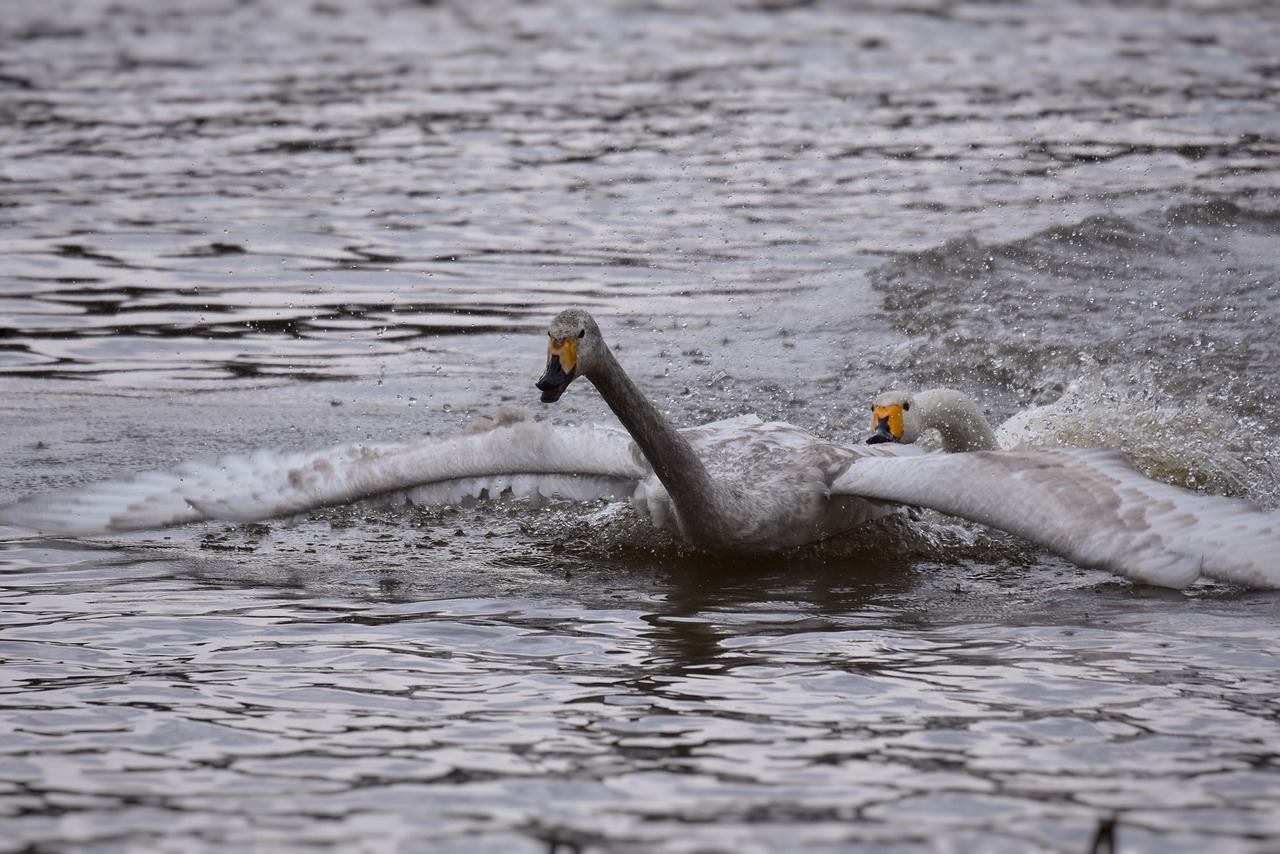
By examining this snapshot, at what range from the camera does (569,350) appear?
769 centimetres

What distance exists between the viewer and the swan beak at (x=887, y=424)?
388 inches

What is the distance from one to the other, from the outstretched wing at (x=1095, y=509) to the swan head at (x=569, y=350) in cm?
168

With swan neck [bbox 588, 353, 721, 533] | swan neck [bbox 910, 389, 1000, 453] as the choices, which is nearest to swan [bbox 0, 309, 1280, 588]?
swan neck [bbox 588, 353, 721, 533]

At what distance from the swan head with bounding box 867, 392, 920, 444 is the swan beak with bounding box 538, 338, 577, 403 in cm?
264

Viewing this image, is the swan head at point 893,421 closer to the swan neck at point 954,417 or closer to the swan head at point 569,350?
the swan neck at point 954,417

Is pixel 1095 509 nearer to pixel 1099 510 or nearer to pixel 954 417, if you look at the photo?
pixel 1099 510

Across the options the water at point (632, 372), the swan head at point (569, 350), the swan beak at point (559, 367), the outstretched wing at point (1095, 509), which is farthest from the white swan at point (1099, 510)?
the swan beak at point (559, 367)

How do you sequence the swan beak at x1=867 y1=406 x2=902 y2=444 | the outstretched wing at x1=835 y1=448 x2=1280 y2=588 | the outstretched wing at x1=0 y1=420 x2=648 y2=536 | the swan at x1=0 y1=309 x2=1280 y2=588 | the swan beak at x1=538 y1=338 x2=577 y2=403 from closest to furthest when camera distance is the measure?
the swan beak at x1=538 y1=338 x2=577 y2=403
the outstretched wing at x1=835 y1=448 x2=1280 y2=588
the swan at x1=0 y1=309 x2=1280 y2=588
the outstretched wing at x1=0 y1=420 x2=648 y2=536
the swan beak at x1=867 y1=406 x2=902 y2=444

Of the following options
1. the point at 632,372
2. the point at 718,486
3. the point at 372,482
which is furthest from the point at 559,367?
the point at 632,372

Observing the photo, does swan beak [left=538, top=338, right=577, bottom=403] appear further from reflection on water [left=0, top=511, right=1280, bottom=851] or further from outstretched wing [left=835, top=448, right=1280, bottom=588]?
outstretched wing [left=835, top=448, right=1280, bottom=588]

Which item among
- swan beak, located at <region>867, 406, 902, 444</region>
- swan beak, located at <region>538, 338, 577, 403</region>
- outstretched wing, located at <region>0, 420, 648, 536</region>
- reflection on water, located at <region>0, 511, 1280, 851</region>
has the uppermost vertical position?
swan beak, located at <region>538, 338, 577, 403</region>

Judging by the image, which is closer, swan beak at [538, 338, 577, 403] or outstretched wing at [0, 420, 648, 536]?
swan beak at [538, 338, 577, 403]

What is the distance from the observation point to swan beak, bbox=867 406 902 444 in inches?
388

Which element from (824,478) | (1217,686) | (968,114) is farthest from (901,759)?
(968,114)
